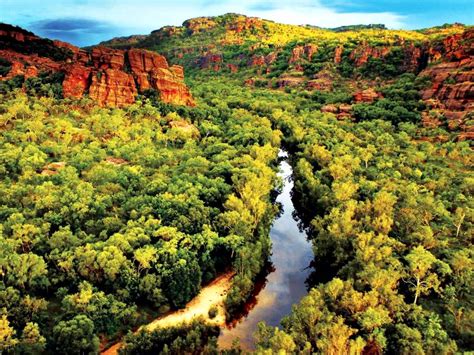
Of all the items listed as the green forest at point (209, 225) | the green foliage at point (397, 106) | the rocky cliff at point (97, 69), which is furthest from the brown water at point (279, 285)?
the rocky cliff at point (97, 69)

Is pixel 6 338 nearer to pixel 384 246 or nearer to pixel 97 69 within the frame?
pixel 384 246

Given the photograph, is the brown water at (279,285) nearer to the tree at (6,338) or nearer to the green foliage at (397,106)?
the tree at (6,338)

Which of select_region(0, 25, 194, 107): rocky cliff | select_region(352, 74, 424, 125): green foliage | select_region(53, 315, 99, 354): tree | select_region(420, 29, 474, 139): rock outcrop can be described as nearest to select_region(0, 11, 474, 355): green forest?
select_region(53, 315, 99, 354): tree

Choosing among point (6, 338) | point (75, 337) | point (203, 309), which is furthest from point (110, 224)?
point (6, 338)

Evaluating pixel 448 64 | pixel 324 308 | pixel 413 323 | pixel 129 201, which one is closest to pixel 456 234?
pixel 413 323

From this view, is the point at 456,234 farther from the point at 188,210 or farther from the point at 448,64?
the point at 448,64

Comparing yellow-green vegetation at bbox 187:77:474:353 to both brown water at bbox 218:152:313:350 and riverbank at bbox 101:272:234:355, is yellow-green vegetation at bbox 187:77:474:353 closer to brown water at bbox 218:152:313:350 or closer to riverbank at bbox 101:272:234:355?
brown water at bbox 218:152:313:350
